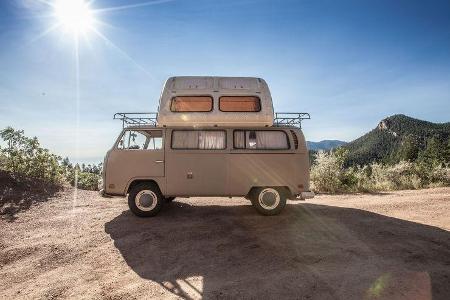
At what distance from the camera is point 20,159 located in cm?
1323

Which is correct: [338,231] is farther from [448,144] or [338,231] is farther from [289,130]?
[448,144]

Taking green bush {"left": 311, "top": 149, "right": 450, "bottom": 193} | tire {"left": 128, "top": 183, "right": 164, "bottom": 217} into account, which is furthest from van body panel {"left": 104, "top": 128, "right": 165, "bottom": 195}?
green bush {"left": 311, "top": 149, "right": 450, "bottom": 193}

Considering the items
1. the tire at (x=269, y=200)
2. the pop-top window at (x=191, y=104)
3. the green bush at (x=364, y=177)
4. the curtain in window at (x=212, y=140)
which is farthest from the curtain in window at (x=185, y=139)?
the green bush at (x=364, y=177)

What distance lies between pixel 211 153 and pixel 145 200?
1.98m

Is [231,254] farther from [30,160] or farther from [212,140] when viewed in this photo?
[30,160]

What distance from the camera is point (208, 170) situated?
7.71 meters

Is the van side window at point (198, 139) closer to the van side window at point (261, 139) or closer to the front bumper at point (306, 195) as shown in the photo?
the van side window at point (261, 139)

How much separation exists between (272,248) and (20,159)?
1197 cm

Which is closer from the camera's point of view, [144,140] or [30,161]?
[144,140]

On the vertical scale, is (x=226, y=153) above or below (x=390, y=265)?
above

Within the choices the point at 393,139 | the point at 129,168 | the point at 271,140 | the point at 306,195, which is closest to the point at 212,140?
the point at 271,140

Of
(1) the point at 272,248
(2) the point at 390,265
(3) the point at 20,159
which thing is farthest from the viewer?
(3) the point at 20,159

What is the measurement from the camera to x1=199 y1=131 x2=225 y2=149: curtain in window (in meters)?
7.83

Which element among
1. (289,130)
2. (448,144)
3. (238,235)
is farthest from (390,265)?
(448,144)
